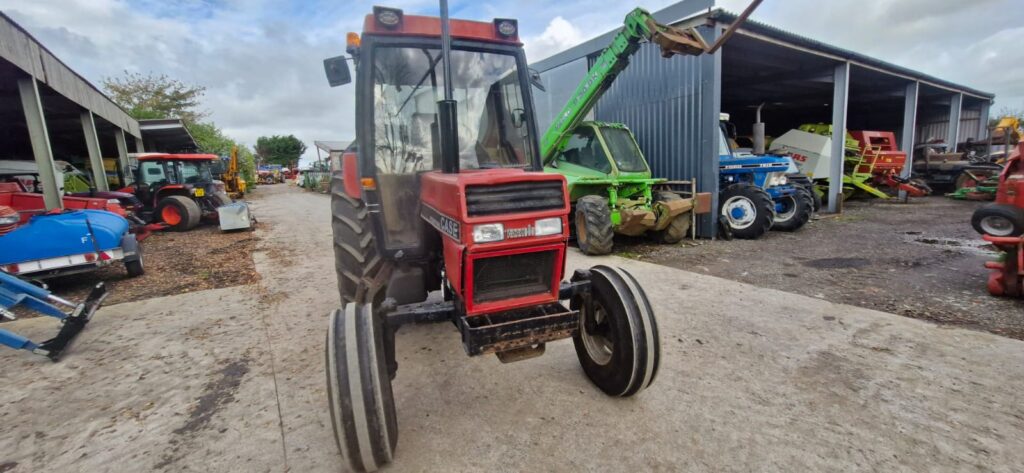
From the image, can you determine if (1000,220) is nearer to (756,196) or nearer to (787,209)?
(787,209)

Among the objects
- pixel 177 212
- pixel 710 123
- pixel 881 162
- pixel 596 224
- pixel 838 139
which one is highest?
pixel 710 123

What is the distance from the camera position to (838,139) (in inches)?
429

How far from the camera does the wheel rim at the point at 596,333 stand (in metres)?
2.86

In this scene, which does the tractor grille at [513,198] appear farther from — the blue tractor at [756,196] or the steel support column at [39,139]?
the steel support column at [39,139]

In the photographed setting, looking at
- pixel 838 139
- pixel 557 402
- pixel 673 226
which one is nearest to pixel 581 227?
pixel 673 226

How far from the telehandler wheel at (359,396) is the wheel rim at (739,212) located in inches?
294

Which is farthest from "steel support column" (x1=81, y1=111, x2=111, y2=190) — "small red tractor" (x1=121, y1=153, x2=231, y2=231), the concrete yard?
the concrete yard

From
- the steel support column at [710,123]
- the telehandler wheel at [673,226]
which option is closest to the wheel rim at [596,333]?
the telehandler wheel at [673,226]

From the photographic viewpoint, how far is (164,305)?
490 cm

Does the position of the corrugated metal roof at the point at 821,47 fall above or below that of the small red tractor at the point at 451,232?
above

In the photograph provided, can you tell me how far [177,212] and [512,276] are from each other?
11.3 metres

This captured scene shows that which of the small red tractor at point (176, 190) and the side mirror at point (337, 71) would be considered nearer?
the side mirror at point (337, 71)

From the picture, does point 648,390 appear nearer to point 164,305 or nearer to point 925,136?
point 164,305

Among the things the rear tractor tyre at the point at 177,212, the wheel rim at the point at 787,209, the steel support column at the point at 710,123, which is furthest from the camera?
the rear tractor tyre at the point at 177,212
